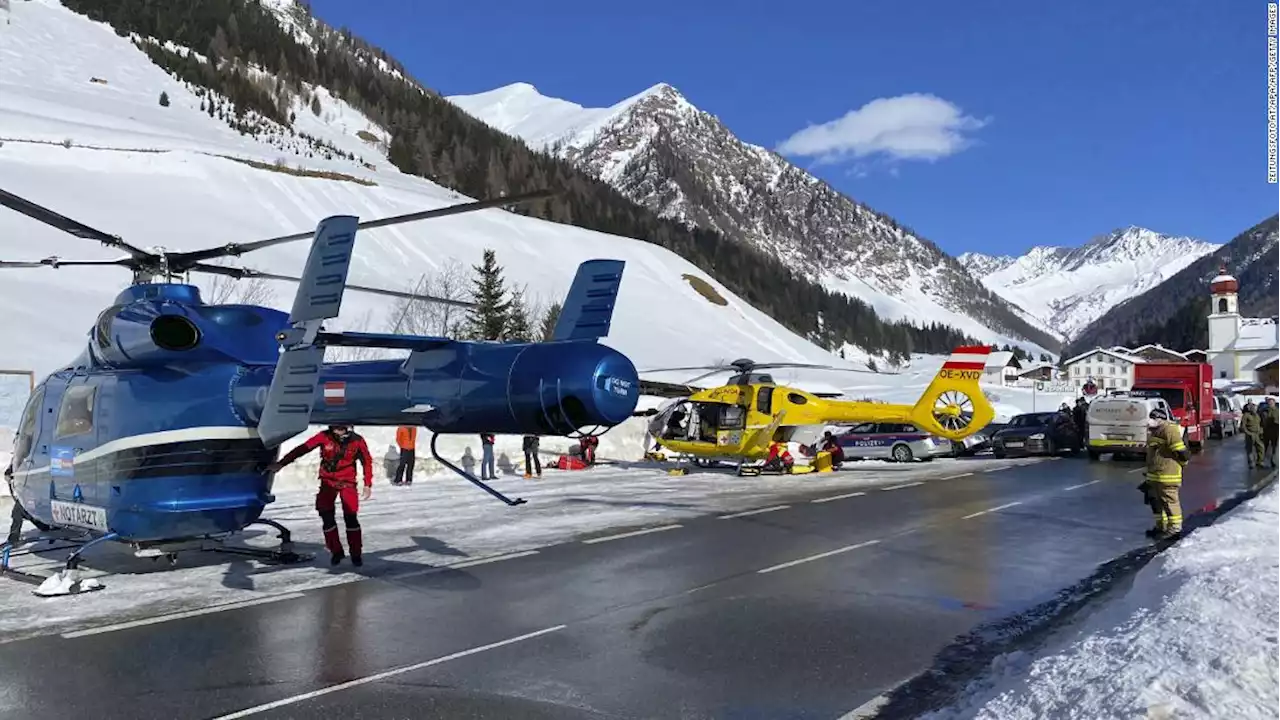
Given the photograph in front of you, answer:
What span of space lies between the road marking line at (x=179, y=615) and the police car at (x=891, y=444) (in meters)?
21.0

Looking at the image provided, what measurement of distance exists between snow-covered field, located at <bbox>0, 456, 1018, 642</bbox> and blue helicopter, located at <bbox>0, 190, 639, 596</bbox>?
39 centimetres

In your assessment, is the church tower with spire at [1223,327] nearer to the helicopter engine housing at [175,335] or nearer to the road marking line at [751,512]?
the road marking line at [751,512]

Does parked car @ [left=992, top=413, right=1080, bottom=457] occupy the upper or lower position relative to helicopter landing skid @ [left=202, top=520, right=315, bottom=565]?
upper

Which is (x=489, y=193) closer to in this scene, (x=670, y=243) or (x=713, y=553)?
(x=670, y=243)

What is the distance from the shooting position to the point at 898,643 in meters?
6.97

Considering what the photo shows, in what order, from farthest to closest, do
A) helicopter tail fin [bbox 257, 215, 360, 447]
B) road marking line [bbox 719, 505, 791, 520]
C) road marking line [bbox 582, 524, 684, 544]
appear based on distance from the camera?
road marking line [bbox 719, 505, 791, 520], road marking line [bbox 582, 524, 684, 544], helicopter tail fin [bbox 257, 215, 360, 447]

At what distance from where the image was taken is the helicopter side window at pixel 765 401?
74.3 ft

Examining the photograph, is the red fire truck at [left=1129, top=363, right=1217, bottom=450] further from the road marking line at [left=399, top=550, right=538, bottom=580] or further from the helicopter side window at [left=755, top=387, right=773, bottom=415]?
the road marking line at [left=399, top=550, right=538, bottom=580]

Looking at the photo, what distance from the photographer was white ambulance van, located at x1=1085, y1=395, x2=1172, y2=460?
80.7ft

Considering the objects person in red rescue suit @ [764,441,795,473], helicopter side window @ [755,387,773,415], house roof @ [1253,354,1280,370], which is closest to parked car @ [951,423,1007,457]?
person in red rescue suit @ [764,441,795,473]

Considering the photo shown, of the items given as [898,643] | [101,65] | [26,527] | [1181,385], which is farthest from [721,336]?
[101,65]

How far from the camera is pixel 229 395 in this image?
30.2 ft

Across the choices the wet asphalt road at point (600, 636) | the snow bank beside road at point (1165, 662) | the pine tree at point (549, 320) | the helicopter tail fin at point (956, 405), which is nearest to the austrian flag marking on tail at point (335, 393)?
the wet asphalt road at point (600, 636)

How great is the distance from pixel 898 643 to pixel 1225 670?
2712mm
